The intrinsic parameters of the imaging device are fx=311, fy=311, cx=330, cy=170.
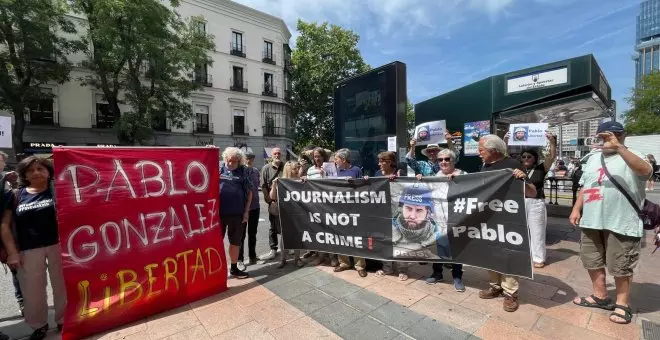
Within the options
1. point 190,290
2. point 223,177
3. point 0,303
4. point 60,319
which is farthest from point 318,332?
point 0,303

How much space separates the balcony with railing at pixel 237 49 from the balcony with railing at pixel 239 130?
664 cm

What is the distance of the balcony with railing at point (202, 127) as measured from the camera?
26719 mm

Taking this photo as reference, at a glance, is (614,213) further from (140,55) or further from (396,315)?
(140,55)

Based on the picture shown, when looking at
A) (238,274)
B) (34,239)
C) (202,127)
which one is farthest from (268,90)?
(34,239)

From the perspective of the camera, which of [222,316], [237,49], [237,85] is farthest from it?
[237,49]

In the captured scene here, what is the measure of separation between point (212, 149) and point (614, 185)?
4088 millimetres

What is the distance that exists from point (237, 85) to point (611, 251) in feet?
98.9

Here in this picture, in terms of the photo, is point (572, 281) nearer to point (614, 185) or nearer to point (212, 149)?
point (614, 185)

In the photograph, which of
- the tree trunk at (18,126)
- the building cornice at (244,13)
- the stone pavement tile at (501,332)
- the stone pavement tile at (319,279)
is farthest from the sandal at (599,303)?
the building cornice at (244,13)

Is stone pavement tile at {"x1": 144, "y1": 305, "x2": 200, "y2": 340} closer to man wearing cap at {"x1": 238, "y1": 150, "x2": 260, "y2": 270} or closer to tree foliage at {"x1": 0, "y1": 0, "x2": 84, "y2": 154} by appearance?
man wearing cap at {"x1": 238, "y1": 150, "x2": 260, "y2": 270}

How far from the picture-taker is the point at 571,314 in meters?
2.93

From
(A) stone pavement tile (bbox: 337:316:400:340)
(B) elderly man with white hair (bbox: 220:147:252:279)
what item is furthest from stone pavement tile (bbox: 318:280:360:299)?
(B) elderly man with white hair (bbox: 220:147:252:279)

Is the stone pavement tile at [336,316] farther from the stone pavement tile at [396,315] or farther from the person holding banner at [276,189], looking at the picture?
the person holding banner at [276,189]

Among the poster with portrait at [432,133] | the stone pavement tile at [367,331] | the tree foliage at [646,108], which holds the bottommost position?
the stone pavement tile at [367,331]
